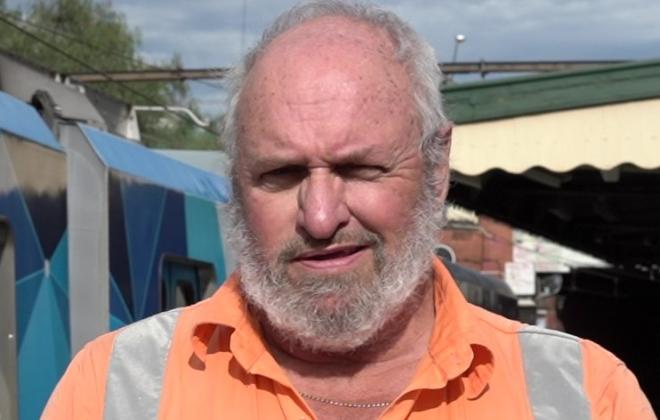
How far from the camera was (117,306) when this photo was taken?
229 inches

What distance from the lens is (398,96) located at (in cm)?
244

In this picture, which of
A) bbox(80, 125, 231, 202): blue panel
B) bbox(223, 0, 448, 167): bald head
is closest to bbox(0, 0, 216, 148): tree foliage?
bbox(80, 125, 231, 202): blue panel

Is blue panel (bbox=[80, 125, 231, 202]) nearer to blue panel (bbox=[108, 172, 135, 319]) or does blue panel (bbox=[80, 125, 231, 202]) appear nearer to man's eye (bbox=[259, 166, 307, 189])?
blue panel (bbox=[108, 172, 135, 319])

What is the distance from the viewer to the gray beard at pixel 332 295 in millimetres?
2350

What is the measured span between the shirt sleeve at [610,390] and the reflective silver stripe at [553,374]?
0.06 ft

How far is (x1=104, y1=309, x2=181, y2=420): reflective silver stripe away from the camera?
2.26 meters

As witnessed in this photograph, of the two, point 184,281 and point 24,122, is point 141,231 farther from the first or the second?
Answer: point 24,122

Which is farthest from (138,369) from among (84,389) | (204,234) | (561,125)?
(204,234)

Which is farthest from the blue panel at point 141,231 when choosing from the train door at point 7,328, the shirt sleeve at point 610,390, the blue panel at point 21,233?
the shirt sleeve at point 610,390

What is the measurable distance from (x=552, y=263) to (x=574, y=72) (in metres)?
31.4

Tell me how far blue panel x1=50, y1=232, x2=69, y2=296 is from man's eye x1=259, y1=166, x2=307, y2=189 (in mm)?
2978

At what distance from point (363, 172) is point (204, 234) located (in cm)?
545

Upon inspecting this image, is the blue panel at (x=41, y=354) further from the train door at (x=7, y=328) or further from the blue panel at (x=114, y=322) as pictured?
the blue panel at (x=114, y=322)

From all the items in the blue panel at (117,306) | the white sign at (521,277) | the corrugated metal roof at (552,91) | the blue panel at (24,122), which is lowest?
the white sign at (521,277)
